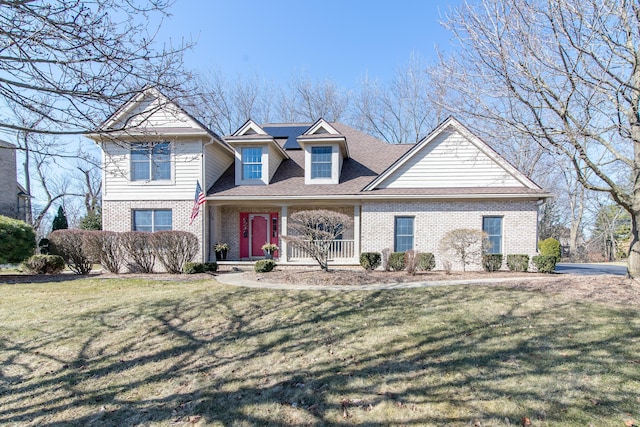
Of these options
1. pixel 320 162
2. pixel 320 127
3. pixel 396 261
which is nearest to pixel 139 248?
pixel 320 162

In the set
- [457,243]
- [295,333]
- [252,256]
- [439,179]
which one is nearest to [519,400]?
[295,333]

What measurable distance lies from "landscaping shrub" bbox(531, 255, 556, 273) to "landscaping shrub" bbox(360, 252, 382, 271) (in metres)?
5.63

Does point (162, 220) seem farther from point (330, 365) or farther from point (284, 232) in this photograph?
point (330, 365)

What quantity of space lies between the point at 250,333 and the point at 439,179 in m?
10.3

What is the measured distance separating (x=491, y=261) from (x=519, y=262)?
91 centimetres

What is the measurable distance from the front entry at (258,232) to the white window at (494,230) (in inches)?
374

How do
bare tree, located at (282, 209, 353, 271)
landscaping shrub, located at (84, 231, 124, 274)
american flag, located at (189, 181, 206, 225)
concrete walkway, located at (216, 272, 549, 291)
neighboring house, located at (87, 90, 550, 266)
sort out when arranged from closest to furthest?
concrete walkway, located at (216, 272, 549, 291) < bare tree, located at (282, 209, 353, 271) < landscaping shrub, located at (84, 231, 124, 274) < neighboring house, located at (87, 90, 550, 266) < american flag, located at (189, 181, 206, 225)

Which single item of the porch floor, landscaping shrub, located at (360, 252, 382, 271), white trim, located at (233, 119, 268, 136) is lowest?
the porch floor

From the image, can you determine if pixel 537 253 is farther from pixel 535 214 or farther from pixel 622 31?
pixel 622 31

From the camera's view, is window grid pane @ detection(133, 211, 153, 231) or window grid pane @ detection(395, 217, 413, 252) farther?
window grid pane @ detection(133, 211, 153, 231)

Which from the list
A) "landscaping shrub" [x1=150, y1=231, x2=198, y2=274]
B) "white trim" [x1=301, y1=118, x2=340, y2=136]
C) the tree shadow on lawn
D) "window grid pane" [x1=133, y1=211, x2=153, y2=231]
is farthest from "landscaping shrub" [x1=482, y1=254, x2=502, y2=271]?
"window grid pane" [x1=133, y1=211, x2=153, y2=231]

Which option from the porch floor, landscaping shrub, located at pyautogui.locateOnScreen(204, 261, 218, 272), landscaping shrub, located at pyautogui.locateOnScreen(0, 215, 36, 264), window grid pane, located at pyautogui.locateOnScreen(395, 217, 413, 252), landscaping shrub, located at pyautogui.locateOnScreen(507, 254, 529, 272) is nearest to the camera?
landscaping shrub, located at pyautogui.locateOnScreen(507, 254, 529, 272)

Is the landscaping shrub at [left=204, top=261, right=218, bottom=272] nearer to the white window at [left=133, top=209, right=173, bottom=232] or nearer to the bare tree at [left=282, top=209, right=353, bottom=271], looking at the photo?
the white window at [left=133, top=209, right=173, bottom=232]

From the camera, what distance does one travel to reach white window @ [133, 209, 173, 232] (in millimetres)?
13945
